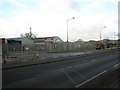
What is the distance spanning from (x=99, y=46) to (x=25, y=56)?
42.9m

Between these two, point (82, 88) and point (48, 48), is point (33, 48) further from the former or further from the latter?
point (82, 88)

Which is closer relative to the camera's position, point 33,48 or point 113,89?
point 113,89

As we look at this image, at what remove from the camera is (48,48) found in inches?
1200

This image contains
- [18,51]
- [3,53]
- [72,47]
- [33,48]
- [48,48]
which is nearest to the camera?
[3,53]

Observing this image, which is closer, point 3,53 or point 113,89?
point 113,89

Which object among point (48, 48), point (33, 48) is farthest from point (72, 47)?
point (33, 48)

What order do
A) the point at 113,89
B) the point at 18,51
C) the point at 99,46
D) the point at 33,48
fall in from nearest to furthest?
1. the point at 113,89
2. the point at 18,51
3. the point at 33,48
4. the point at 99,46

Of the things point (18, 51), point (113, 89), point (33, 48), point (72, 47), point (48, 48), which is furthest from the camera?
point (72, 47)

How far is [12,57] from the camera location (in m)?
19.2

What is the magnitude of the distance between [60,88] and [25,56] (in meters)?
14.7

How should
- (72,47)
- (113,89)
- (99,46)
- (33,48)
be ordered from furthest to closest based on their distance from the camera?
(99,46), (72,47), (33,48), (113,89)

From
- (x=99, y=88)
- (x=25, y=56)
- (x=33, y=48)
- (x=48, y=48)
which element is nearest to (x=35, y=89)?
(x=99, y=88)

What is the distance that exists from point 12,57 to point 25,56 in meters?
2.15

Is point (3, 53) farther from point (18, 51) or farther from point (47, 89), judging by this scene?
point (47, 89)
